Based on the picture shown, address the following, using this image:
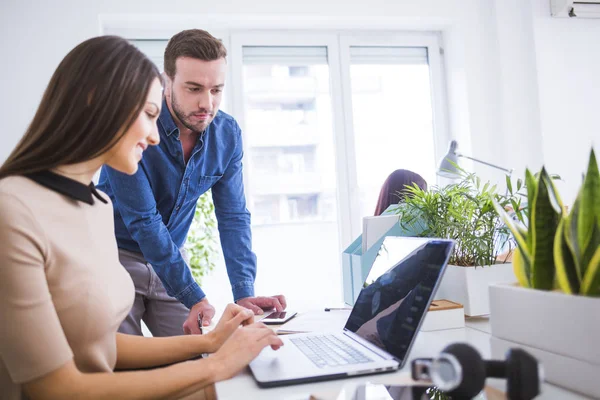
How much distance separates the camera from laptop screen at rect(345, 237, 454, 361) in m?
0.92

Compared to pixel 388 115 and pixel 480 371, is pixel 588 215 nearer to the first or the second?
pixel 480 371

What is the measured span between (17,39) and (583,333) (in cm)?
339

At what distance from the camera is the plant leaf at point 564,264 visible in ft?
2.42

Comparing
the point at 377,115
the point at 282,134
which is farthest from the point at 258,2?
the point at 377,115

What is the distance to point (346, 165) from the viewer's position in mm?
3705

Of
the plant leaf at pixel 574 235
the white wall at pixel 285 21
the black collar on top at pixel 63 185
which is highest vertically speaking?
the white wall at pixel 285 21

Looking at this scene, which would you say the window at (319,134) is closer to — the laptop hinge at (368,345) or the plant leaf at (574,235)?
the laptop hinge at (368,345)

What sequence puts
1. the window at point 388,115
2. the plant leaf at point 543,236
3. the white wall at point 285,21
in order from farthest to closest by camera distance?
the window at point 388,115 → the white wall at point 285,21 → the plant leaf at point 543,236

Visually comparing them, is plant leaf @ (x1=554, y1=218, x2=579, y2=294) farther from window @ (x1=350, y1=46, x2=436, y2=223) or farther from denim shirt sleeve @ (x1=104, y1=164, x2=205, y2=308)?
window @ (x1=350, y1=46, x2=436, y2=223)

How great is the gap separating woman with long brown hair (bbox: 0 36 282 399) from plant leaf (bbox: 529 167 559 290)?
49 centimetres

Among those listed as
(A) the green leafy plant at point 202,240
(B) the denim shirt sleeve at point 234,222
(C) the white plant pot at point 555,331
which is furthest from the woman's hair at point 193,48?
(A) the green leafy plant at point 202,240

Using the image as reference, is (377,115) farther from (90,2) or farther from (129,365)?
(129,365)

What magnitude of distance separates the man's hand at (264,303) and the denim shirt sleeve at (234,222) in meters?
0.25

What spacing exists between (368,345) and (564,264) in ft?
1.39
